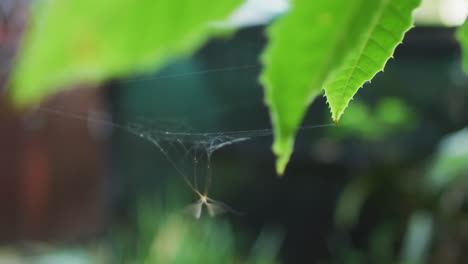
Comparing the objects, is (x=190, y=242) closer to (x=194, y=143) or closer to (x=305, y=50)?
(x=194, y=143)

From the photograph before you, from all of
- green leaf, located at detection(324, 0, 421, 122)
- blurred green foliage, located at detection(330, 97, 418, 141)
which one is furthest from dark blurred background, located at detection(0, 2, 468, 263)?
green leaf, located at detection(324, 0, 421, 122)

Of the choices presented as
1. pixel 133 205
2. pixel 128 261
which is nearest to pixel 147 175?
pixel 133 205

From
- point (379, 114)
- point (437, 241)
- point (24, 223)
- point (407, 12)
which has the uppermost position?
point (407, 12)

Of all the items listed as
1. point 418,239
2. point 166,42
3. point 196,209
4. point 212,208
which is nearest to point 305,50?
point 166,42

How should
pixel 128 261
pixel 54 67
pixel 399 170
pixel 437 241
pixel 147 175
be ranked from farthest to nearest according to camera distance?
pixel 147 175 < pixel 128 261 < pixel 399 170 < pixel 437 241 < pixel 54 67

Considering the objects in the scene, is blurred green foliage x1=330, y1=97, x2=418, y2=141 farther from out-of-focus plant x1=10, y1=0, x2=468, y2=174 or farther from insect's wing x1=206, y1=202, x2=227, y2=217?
out-of-focus plant x1=10, y1=0, x2=468, y2=174

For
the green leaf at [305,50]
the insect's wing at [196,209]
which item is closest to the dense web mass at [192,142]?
the insect's wing at [196,209]

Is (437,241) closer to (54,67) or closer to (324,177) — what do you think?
(324,177)
